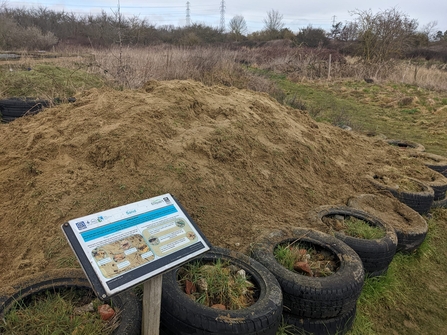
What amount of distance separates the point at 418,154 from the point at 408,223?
2999 millimetres

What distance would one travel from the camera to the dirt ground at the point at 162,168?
3.07 m

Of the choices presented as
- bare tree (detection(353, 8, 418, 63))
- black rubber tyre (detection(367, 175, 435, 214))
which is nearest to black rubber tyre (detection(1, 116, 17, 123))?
black rubber tyre (detection(367, 175, 435, 214))

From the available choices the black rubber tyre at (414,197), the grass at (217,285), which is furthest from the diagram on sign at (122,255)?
the black rubber tyre at (414,197)

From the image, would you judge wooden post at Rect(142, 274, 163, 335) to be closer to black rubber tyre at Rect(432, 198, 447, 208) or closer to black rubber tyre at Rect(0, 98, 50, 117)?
black rubber tyre at Rect(432, 198, 447, 208)

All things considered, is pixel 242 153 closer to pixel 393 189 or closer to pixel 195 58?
pixel 393 189

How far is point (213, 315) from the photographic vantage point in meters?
2.03

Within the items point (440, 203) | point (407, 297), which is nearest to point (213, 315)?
point (407, 297)

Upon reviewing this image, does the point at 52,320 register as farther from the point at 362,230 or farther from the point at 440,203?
the point at 440,203

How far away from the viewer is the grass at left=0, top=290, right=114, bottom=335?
184cm

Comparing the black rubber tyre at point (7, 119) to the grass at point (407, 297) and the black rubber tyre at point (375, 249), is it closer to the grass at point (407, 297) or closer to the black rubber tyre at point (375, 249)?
the black rubber tyre at point (375, 249)

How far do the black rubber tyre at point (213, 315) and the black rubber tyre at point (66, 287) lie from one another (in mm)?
207

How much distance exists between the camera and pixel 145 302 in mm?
1820

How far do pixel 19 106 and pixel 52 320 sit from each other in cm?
619

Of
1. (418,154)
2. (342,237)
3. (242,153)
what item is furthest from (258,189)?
(418,154)
